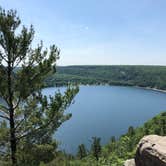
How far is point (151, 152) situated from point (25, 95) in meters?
4.59

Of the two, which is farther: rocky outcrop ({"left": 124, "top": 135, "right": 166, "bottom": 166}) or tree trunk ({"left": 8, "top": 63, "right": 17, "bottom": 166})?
tree trunk ({"left": 8, "top": 63, "right": 17, "bottom": 166})

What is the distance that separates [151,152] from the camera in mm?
6852

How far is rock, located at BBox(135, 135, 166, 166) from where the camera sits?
6.49 metres

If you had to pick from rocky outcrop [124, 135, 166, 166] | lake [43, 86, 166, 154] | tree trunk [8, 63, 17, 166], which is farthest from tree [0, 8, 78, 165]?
lake [43, 86, 166, 154]

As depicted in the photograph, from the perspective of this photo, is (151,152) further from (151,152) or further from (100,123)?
(100,123)

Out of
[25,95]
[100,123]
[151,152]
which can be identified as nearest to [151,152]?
[151,152]

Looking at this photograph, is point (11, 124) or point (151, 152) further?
point (11, 124)

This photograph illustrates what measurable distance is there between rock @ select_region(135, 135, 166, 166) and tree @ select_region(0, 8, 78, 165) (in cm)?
313

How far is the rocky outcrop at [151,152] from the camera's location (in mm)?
6490

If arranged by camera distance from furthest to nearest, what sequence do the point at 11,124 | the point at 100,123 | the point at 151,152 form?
the point at 100,123, the point at 11,124, the point at 151,152

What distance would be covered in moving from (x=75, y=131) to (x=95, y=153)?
24.8 metres

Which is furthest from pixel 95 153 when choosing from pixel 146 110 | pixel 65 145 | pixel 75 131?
pixel 146 110

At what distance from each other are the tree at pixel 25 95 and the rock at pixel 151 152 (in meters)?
3.13

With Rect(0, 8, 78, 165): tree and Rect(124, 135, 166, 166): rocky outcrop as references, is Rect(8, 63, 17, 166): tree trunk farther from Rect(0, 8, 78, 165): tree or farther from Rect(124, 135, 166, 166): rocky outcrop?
Rect(124, 135, 166, 166): rocky outcrop
